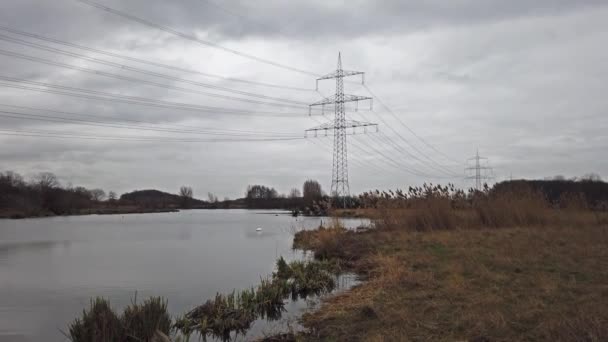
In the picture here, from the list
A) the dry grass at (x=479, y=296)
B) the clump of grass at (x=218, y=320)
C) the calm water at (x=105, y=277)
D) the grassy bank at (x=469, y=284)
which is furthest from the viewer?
the calm water at (x=105, y=277)

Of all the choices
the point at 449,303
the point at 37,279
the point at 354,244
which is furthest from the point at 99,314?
the point at 354,244

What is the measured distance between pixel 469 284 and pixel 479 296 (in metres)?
1.02

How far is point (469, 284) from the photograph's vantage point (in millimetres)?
8031

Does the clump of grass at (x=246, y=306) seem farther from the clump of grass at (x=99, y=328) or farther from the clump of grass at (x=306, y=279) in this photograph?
the clump of grass at (x=99, y=328)

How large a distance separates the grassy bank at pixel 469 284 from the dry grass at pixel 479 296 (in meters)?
0.01

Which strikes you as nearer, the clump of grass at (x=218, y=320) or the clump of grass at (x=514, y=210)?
the clump of grass at (x=218, y=320)

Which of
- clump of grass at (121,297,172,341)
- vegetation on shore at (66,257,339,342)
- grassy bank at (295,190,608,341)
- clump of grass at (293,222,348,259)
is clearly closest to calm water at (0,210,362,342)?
vegetation on shore at (66,257,339,342)

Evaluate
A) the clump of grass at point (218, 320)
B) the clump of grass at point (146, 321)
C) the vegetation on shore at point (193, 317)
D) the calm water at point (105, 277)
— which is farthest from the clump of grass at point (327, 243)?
the clump of grass at point (146, 321)

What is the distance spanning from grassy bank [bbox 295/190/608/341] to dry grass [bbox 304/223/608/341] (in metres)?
0.01

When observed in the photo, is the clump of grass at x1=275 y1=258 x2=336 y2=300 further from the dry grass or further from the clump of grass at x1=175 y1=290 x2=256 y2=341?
the clump of grass at x1=175 y1=290 x2=256 y2=341

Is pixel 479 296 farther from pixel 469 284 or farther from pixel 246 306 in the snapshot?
pixel 246 306

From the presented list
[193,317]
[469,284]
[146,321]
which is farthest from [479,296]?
[146,321]

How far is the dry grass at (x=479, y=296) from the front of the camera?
5277 mm

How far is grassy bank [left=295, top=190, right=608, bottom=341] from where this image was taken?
5.39 meters
